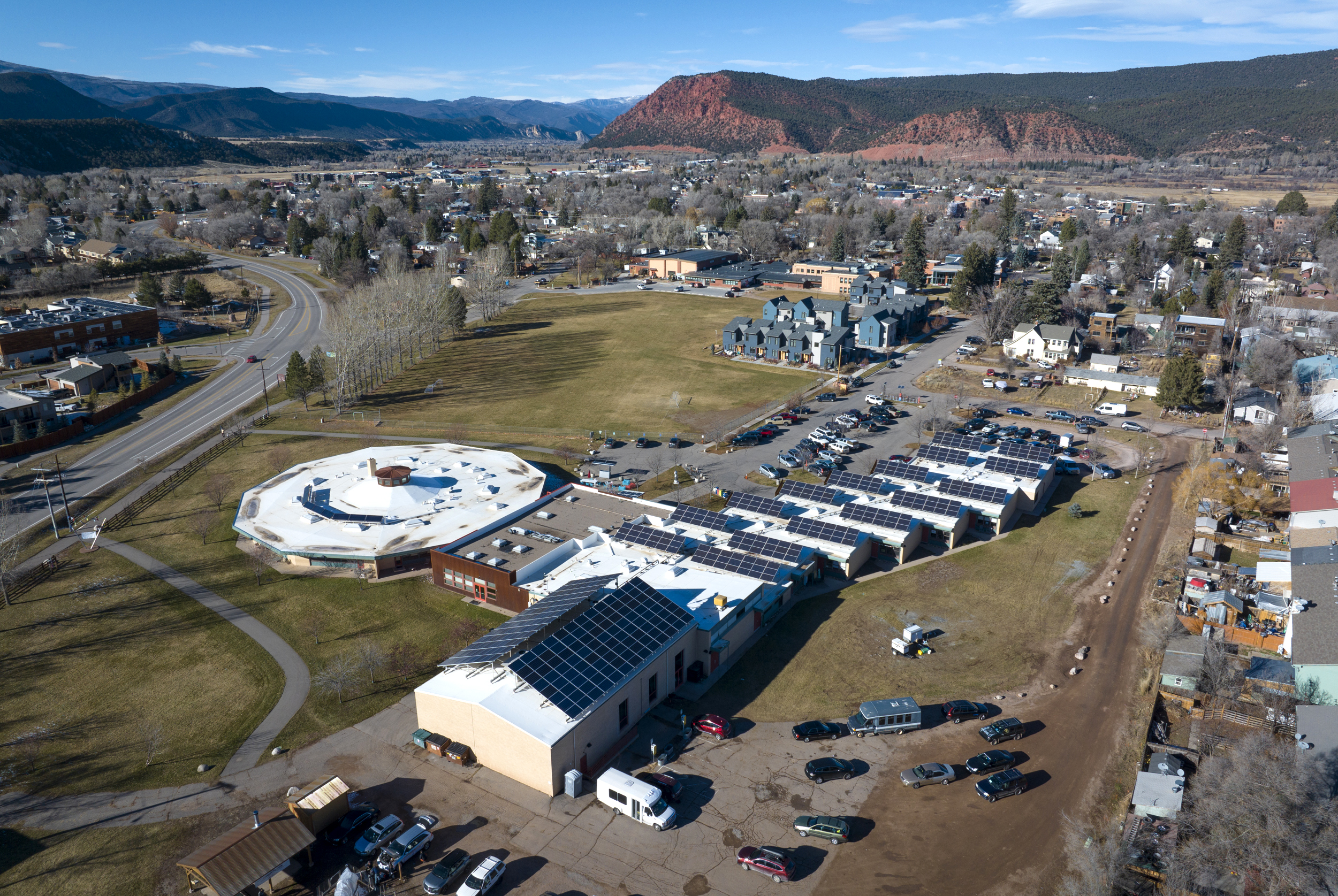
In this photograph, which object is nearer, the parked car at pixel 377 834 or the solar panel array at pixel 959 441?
the parked car at pixel 377 834

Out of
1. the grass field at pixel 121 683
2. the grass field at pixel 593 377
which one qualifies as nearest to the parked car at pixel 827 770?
the grass field at pixel 121 683

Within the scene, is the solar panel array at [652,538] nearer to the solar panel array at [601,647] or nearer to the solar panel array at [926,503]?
the solar panel array at [601,647]

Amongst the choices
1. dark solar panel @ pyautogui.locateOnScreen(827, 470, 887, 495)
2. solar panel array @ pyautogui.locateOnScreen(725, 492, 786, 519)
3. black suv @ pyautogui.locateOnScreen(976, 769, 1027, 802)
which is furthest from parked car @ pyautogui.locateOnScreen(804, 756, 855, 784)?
dark solar panel @ pyautogui.locateOnScreen(827, 470, 887, 495)

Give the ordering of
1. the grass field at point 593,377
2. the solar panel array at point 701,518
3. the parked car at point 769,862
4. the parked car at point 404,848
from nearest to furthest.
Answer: the parked car at point 769,862 → the parked car at point 404,848 → the solar panel array at point 701,518 → the grass field at point 593,377

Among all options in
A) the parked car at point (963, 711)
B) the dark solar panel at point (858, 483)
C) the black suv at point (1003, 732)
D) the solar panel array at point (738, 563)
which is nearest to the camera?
the black suv at point (1003, 732)

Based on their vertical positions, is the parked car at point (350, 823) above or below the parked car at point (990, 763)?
below

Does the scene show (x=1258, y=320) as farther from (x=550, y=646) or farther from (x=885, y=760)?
(x=550, y=646)

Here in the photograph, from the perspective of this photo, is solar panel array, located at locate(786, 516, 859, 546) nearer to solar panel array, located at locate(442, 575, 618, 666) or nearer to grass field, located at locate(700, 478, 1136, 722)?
grass field, located at locate(700, 478, 1136, 722)
